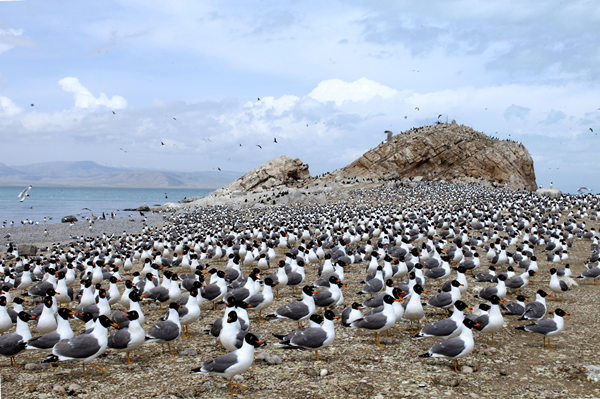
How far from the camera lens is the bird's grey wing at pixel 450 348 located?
7699 mm

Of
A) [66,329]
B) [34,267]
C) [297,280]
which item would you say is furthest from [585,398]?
[34,267]

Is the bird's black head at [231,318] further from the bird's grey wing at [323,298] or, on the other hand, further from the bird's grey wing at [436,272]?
the bird's grey wing at [436,272]

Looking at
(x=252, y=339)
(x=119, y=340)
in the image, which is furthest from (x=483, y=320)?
(x=119, y=340)

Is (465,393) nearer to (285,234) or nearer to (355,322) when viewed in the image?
(355,322)

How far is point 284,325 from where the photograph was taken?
35.8 ft

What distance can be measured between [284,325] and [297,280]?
9.57 ft

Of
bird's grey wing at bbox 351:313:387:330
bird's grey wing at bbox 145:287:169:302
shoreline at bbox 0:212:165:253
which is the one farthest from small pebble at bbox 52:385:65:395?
shoreline at bbox 0:212:165:253

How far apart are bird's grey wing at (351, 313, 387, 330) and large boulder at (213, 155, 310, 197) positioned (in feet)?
194

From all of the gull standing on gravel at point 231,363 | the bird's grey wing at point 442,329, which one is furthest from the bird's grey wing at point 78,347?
the bird's grey wing at point 442,329

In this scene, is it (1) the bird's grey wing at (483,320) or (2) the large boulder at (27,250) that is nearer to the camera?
(1) the bird's grey wing at (483,320)

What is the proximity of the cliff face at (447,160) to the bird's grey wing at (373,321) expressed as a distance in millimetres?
60417

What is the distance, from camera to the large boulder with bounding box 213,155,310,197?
69.3m

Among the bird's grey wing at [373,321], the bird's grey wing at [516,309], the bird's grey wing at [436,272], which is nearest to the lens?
the bird's grey wing at [373,321]

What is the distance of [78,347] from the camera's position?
7.66 m
